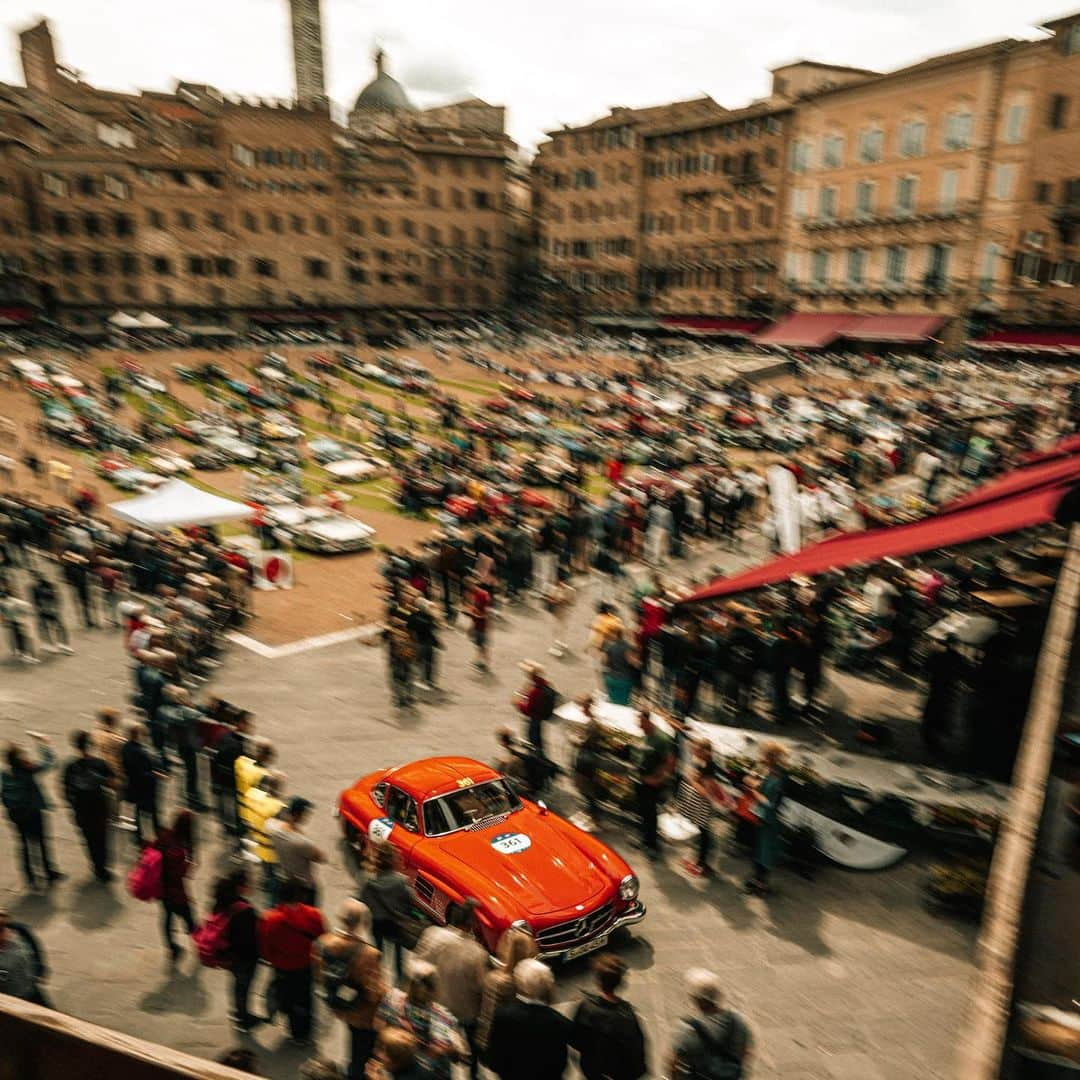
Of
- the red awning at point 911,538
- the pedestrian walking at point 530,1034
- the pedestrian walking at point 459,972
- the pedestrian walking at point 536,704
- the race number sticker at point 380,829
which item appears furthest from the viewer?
the pedestrian walking at point 536,704

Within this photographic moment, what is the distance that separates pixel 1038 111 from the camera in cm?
4231

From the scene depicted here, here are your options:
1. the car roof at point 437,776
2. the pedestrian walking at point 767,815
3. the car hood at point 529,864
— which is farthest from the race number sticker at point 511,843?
the pedestrian walking at point 767,815

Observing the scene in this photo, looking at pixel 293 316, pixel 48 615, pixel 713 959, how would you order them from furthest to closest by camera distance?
pixel 293 316 < pixel 48 615 < pixel 713 959

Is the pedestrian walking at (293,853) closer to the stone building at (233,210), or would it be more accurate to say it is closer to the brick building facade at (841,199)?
the brick building facade at (841,199)

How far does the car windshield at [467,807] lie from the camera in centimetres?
808

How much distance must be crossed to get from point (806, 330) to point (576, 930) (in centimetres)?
5119

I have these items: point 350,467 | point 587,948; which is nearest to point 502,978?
point 587,948

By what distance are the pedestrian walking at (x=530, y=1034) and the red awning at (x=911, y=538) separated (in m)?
6.82

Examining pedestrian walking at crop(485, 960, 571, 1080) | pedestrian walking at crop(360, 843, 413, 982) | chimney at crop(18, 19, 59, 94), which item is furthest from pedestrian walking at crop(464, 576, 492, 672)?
chimney at crop(18, 19, 59, 94)

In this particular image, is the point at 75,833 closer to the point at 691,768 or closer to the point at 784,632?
the point at 691,768

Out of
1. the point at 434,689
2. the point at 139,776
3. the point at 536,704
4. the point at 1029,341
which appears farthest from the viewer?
the point at 1029,341

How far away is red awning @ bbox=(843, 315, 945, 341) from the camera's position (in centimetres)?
4669

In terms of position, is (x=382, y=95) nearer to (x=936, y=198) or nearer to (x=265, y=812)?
(x=936, y=198)

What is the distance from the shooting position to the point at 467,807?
8.26 metres
